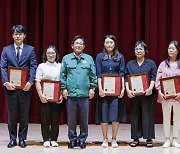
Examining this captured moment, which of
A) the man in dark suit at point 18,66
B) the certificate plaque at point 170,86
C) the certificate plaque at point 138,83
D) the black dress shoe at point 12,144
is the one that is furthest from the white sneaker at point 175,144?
the black dress shoe at point 12,144

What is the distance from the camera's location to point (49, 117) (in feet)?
17.5

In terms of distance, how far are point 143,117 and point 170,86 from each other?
0.54 m

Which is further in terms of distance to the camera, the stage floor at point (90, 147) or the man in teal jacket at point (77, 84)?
the man in teal jacket at point (77, 84)

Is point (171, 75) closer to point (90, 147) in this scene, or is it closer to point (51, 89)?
point (90, 147)

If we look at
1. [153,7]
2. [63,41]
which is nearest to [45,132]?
[63,41]

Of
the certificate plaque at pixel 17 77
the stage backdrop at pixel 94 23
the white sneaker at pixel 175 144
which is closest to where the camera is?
the certificate plaque at pixel 17 77

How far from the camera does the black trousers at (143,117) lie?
210 inches

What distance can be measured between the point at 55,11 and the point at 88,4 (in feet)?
2.08

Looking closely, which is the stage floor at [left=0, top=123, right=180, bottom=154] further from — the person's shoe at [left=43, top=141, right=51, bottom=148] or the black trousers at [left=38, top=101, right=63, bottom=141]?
the black trousers at [left=38, top=101, right=63, bottom=141]

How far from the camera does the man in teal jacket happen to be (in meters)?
5.24

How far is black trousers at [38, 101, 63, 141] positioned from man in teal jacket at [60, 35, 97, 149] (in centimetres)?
17

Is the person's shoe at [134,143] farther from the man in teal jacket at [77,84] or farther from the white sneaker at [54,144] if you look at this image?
the white sneaker at [54,144]

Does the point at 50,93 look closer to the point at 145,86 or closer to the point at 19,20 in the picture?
the point at 145,86

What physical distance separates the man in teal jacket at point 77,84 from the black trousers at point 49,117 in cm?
17
